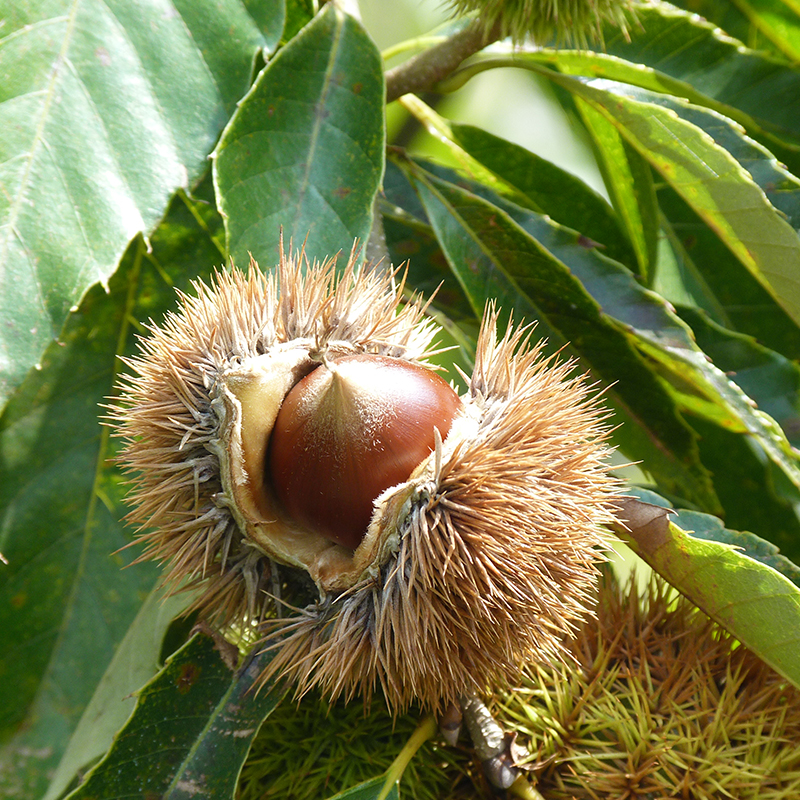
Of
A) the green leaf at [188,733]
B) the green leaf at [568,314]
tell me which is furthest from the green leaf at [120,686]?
the green leaf at [568,314]

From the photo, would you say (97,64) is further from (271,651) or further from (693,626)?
(693,626)

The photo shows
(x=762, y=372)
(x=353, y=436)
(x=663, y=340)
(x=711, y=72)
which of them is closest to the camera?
(x=353, y=436)

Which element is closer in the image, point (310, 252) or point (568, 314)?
point (310, 252)

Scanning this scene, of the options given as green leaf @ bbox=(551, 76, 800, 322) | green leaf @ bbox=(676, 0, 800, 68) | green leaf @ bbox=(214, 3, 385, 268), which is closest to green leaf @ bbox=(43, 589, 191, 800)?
green leaf @ bbox=(214, 3, 385, 268)

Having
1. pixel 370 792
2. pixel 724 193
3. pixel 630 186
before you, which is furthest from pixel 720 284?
pixel 370 792

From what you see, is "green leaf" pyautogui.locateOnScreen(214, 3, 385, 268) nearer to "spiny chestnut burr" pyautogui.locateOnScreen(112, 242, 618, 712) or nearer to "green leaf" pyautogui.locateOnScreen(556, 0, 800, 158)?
"spiny chestnut burr" pyautogui.locateOnScreen(112, 242, 618, 712)

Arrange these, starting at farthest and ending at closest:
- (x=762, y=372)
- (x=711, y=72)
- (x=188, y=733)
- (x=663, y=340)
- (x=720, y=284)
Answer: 1. (x=720, y=284)
2. (x=711, y=72)
3. (x=762, y=372)
4. (x=663, y=340)
5. (x=188, y=733)

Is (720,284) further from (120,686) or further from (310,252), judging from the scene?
(120,686)
